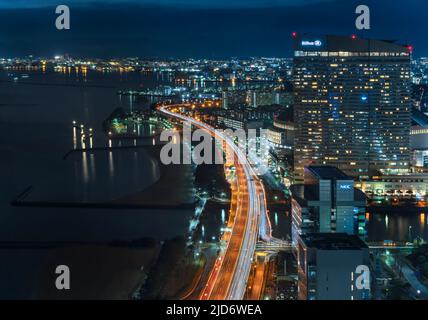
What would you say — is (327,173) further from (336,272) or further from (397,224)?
(336,272)

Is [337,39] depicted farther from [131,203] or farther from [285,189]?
[131,203]

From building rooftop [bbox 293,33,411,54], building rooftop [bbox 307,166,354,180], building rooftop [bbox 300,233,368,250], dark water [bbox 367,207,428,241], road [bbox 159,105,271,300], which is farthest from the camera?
building rooftop [bbox 293,33,411,54]

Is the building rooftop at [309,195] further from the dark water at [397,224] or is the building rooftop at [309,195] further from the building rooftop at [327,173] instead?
the dark water at [397,224]

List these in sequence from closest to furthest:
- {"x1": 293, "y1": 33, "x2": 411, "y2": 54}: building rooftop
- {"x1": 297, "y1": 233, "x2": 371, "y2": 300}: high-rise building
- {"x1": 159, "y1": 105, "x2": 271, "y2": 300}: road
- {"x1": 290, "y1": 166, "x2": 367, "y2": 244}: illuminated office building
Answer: {"x1": 297, "y1": 233, "x2": 371, "y2": 300}: high-rise building < {"x1": 159, "y1": 105, "x2": 271, "y2": 300}: road < {"x1": 290, "y1": 166, "x2": 367, "y2": 244}: illuminated office building < {"x1": 293, "y1": 33, "x2": 411, "y2": 54}: building rooftop

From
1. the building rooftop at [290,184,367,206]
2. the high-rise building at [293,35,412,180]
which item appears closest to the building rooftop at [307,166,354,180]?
the building rooftop at [290,184,367,206]

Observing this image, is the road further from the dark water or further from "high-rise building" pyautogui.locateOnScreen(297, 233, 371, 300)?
the dark water

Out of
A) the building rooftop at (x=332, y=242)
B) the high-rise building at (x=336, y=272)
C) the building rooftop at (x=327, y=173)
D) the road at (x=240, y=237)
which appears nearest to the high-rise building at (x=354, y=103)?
the road at (x=240, y=237)
